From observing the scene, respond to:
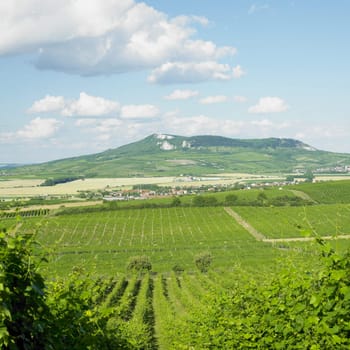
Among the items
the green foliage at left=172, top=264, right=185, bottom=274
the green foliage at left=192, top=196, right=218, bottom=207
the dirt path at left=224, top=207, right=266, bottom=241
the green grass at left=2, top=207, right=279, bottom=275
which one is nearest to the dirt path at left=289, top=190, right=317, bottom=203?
the green foliage at left=192, top=196, right=218, bottom=207

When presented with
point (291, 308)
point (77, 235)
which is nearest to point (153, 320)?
point (291, 308)

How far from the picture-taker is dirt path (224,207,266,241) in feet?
275

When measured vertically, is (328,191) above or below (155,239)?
above

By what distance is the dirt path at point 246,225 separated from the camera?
8375cm

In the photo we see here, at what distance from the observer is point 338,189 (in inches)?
5325

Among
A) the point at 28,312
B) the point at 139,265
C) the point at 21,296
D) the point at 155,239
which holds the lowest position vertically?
the point at 155,239

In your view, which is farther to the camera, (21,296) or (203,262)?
(203,262)

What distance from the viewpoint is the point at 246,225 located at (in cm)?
9425

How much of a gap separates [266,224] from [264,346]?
87889 mm

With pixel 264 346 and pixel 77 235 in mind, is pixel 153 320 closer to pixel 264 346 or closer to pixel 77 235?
pixel 264 346

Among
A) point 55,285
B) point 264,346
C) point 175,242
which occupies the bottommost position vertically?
point 175,242

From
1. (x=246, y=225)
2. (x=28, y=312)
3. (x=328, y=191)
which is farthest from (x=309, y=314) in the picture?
(x=328, y=191)

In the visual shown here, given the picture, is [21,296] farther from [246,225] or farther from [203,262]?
[246,225]

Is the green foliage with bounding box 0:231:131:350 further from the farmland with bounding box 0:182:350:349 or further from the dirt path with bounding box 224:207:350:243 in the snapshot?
the dirt path with bounding box 224:207:350:243
